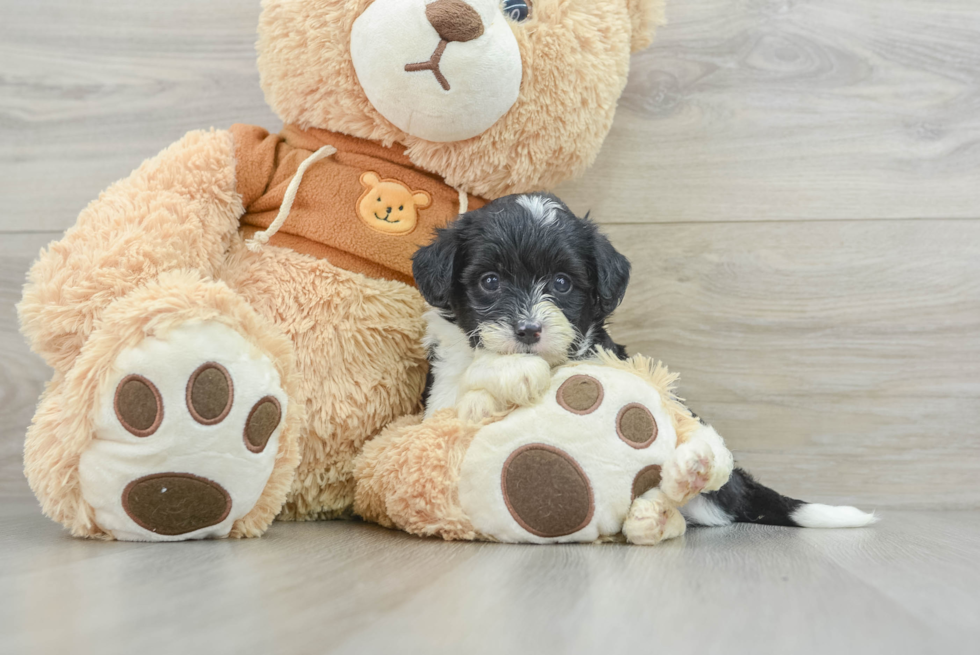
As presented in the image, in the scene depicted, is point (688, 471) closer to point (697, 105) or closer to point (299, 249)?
point (299, 249)

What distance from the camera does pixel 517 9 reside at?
158cm

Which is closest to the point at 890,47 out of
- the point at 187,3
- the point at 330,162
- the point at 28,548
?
the point at 330,162

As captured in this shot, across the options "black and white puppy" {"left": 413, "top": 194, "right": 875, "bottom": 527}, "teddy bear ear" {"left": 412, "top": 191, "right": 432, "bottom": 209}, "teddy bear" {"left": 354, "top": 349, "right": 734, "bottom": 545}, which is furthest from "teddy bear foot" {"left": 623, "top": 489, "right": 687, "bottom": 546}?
"teddy bear ear" {"left": 412, "top": 191, "right": 432, "bottom": 209}

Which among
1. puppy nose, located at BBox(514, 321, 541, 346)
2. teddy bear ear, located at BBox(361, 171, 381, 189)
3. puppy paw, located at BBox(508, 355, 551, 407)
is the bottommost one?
puppy paw, located at BBox(508, 355, 551, 407)

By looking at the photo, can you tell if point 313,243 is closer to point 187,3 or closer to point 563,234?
point 563,234

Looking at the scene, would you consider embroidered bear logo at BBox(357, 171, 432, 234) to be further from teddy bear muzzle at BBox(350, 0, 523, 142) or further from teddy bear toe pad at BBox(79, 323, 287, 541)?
teddy bear toe pad at BBox(79, 323, 287, 541)

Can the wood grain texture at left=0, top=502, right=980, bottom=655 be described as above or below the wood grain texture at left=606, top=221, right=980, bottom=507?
above

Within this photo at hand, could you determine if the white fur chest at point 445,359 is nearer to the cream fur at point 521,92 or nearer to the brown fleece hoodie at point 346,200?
the brown fleece hoodie at point 346,200

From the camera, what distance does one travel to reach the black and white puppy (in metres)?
1.39

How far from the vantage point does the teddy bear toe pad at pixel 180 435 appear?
1196 millimetres

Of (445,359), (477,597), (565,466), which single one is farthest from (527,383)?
(477,597)

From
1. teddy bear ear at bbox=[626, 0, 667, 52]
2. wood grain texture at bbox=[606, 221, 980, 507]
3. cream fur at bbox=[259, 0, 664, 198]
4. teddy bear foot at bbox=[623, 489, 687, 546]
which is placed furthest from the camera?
wood grain texture at bbox=[606, 221, 980, 507]

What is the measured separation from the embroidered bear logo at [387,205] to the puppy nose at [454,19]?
339 millimetres

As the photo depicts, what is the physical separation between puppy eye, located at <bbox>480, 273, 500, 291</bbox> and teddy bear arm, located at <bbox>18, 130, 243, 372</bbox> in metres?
0.55
